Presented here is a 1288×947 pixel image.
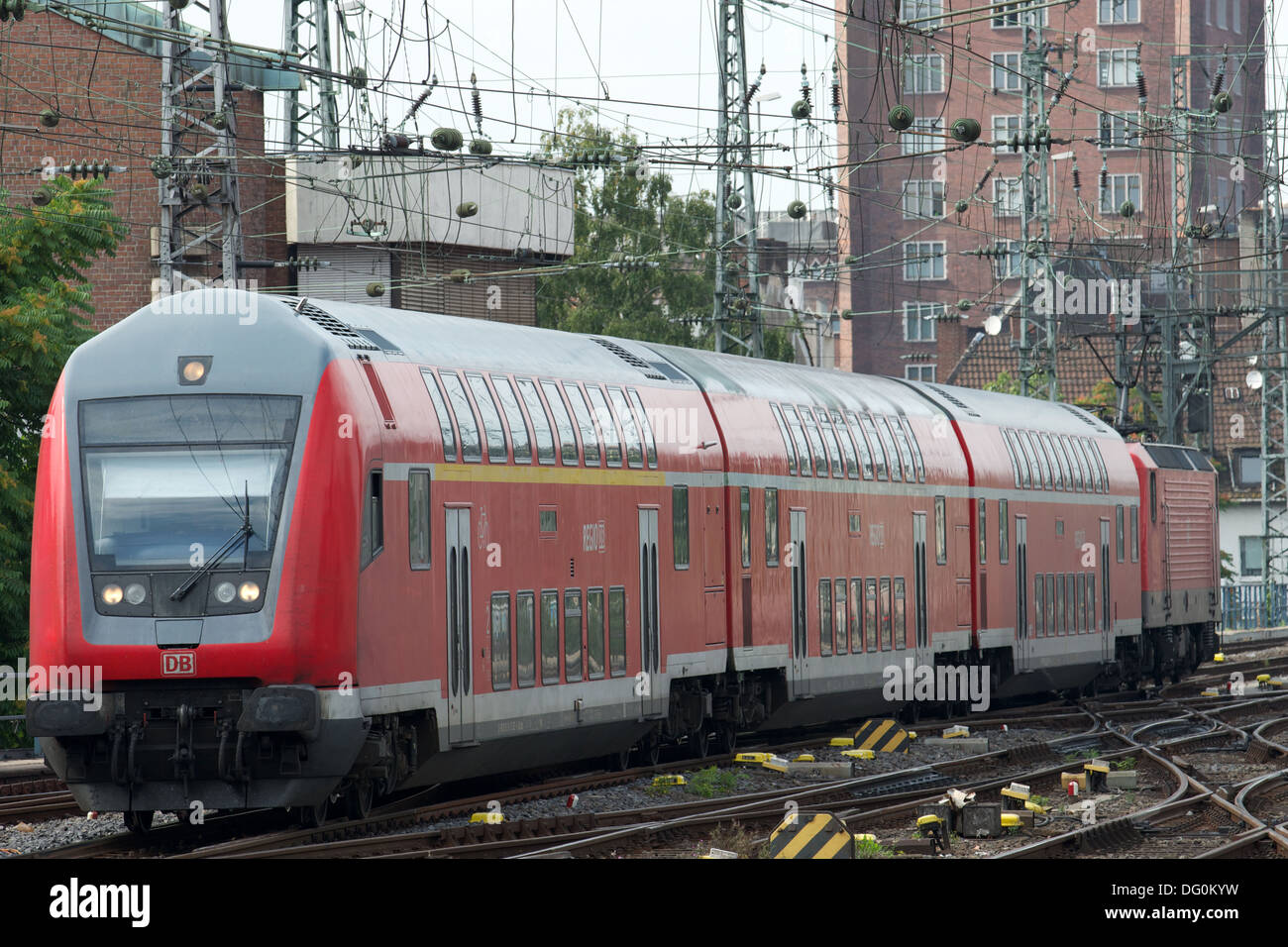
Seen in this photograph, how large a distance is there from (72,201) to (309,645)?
42.1 feet

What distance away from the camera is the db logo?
1392cm

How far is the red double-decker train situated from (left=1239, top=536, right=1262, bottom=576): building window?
43.6 metres

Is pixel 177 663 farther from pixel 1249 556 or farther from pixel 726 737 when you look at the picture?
pixel 1249 556

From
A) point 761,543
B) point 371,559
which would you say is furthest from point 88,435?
point 761,543

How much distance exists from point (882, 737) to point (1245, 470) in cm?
5000

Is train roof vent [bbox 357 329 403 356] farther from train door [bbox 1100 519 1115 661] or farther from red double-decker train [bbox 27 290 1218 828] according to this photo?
train door [bbox 1100 519 1115 661]

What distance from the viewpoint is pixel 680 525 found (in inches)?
786

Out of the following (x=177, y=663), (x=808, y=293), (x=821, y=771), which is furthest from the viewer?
(x=808, y=293)

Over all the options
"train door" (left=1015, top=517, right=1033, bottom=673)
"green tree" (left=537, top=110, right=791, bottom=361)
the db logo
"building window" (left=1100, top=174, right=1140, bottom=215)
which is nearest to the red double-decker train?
the db logo

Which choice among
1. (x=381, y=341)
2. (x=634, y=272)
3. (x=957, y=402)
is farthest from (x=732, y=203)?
(x=634, y=272)

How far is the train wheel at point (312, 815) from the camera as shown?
580 inches

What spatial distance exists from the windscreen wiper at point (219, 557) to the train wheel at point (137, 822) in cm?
188

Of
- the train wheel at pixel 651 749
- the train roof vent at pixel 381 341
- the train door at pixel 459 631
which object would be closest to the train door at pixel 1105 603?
the train wheel at pixel 651 749
